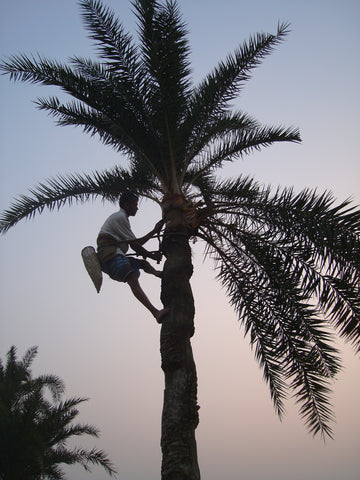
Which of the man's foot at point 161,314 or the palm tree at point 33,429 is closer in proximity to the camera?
the man's foot at point 161,314

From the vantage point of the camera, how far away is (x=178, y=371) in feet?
20.9

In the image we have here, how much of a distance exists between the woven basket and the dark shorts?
0.14m

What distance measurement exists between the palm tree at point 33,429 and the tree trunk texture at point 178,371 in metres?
7.51

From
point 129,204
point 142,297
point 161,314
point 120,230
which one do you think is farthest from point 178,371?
point 129,204

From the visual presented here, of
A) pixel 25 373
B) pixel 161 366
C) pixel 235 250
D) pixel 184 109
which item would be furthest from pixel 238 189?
pixel 25 373

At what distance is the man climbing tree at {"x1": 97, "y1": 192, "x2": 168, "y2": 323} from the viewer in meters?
7.26

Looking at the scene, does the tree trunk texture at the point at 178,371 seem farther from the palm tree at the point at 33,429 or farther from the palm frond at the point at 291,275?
the palm tree at the point at 33,429

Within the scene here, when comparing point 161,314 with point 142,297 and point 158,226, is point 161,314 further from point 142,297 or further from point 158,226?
point 158,226

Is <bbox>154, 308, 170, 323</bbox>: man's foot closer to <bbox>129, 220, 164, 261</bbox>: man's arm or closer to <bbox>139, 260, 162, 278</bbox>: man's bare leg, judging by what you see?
<bbox>139, 260, 162, 278</bbox>: man's bare leg

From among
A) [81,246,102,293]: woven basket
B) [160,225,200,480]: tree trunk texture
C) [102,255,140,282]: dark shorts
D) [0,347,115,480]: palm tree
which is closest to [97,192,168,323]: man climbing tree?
[102,255,140,282]: dark shorts

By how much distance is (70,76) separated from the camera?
8.52 m

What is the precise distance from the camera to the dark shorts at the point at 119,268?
23.8ft

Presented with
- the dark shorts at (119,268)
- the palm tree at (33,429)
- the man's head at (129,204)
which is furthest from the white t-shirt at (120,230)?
the palm tree at (33,429)

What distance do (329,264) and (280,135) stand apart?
3.04m
